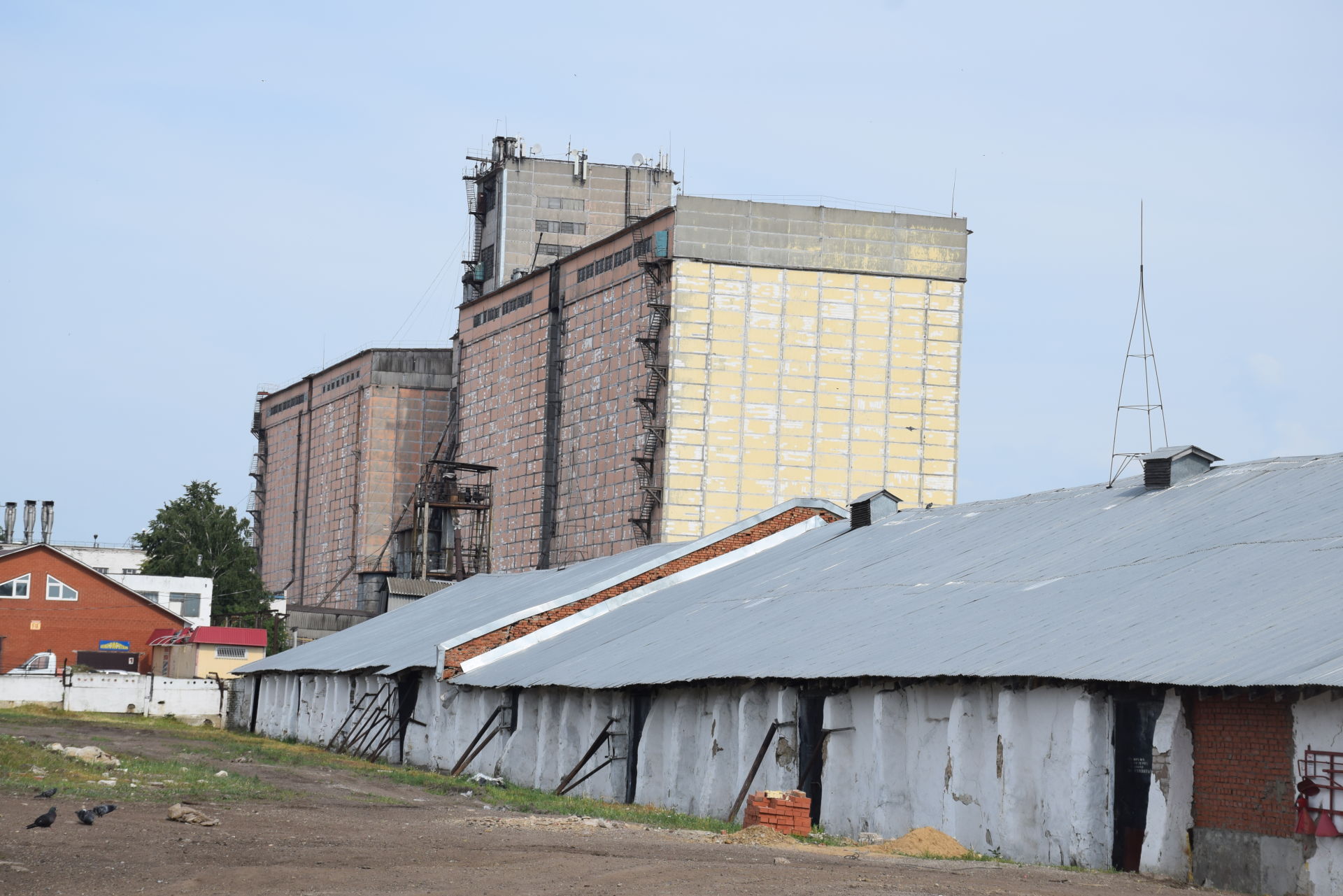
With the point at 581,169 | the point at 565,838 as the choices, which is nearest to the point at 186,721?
the point at 565,838

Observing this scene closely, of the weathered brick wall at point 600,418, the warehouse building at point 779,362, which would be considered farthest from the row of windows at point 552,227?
the warehouse building at point 779,362

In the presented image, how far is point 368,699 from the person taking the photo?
40.2 m

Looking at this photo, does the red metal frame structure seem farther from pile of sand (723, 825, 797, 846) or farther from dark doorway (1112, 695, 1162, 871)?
pile of sand (723, 825, 797, 846)

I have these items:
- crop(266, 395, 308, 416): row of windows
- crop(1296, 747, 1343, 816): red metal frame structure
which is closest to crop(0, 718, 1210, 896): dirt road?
crop(1296, 747, 1343, 816): red metal frame structure

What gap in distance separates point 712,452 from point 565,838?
6335cm

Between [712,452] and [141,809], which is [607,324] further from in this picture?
[141,809]

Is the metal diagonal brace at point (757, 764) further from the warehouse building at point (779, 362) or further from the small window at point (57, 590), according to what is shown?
the small window at point (57, 590)

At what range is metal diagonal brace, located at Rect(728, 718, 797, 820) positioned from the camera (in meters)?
23.0

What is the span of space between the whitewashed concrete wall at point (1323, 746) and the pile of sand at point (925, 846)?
14.2ft

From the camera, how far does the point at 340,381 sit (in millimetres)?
117250

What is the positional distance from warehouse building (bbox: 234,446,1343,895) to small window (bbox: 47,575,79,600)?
4771cm

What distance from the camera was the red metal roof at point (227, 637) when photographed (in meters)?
72.8

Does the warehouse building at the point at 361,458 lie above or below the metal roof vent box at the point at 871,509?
above

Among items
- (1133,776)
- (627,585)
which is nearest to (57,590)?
(627,585)
